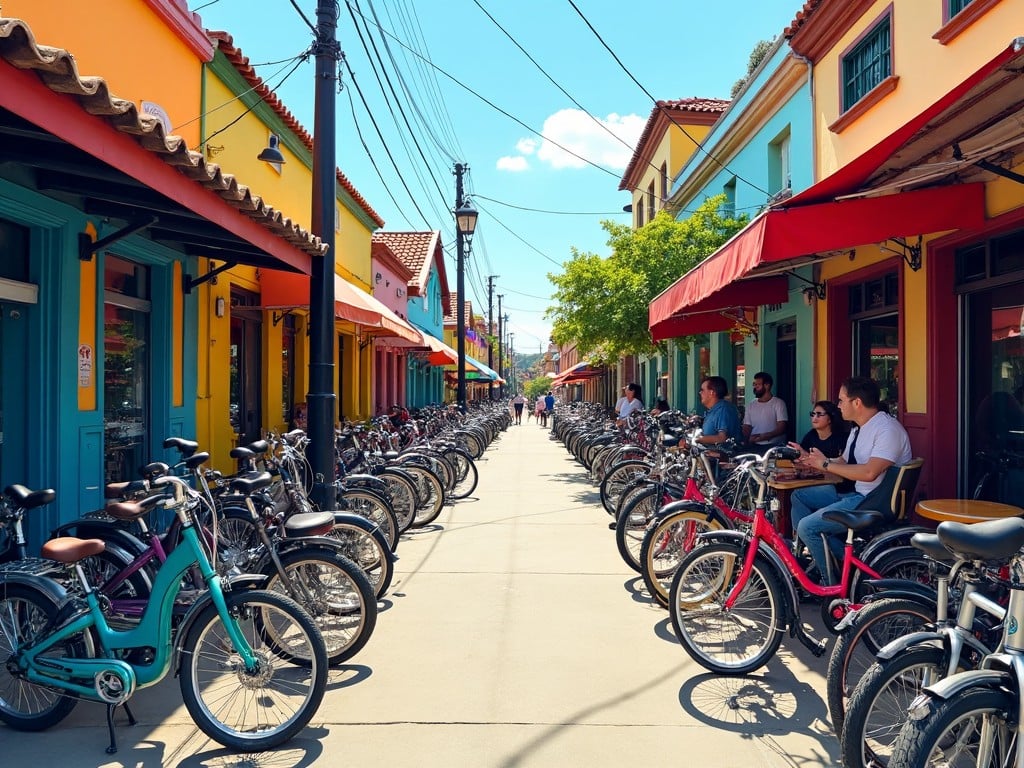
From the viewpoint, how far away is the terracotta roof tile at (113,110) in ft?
8.37

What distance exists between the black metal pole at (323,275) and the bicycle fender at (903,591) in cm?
415

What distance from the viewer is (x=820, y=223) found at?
4.98 m

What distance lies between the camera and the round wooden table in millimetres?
4164

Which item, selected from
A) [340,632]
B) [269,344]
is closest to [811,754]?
[340,632]

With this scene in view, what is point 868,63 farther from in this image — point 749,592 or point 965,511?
point 749,592

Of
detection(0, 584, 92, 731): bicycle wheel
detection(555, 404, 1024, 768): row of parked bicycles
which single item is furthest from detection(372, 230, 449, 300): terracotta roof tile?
detection(0, 584, 92, 731): bicycle wheel

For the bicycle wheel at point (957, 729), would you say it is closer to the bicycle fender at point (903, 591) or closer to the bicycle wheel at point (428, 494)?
the bicycle fender at point (903, 591)

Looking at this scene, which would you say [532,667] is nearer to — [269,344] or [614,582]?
[614,582]

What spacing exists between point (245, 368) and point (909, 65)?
7861 millimetres

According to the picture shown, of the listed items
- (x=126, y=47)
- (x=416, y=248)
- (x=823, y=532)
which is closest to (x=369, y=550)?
(x=823, y=532)

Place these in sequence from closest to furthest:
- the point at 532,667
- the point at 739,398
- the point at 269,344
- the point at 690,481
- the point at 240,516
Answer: the point at 532,667
the point at 240,516
the point at 690,481
the point at 269,344
the point at 739,398

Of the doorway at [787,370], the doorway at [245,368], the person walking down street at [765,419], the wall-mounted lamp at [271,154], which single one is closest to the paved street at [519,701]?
the person walking down street at [765,419]

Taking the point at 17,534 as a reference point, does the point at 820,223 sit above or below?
above

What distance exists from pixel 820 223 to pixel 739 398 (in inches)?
332
